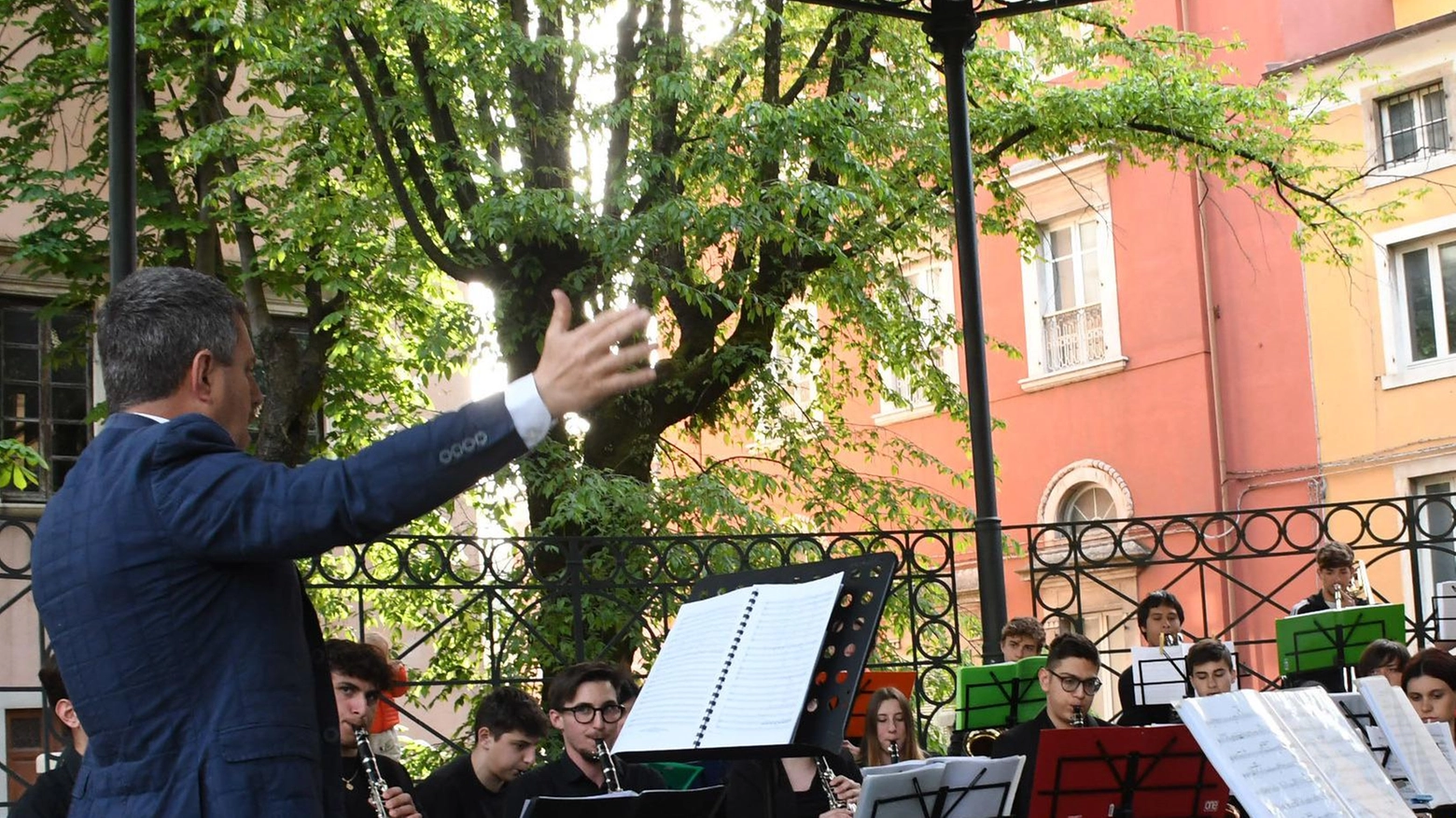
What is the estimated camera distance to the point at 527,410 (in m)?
2.65

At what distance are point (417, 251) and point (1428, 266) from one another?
15.0m

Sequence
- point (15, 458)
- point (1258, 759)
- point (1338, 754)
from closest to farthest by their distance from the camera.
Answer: point (1258, 759), point (1338, 754), point (15, 458)

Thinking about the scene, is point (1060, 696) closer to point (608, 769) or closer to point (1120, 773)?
point (1120, 773)

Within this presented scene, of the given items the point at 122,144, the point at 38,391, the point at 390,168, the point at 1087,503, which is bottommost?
the point at 1087,503

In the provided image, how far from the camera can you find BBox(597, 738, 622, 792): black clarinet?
6676 mm

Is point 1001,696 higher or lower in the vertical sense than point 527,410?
lower

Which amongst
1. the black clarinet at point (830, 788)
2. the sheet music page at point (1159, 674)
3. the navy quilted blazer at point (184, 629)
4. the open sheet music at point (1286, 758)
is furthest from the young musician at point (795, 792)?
the navy quilted blazer at point (184, 629)

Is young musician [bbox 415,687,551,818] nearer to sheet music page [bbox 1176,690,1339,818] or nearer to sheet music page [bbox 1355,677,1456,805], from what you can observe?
sheet music page [bbox 1355,677,1456,805]

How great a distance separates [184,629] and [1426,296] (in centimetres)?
2199

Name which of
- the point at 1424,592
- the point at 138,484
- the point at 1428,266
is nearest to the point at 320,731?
the point at 138,484

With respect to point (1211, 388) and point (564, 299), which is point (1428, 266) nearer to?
point (1211, 388)

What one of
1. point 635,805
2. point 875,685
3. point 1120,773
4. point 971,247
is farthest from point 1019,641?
point 635,805

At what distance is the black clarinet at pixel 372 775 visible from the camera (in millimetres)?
6023

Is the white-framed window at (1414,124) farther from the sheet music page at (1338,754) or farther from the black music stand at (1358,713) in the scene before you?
the sheet music page at (1338,754)
